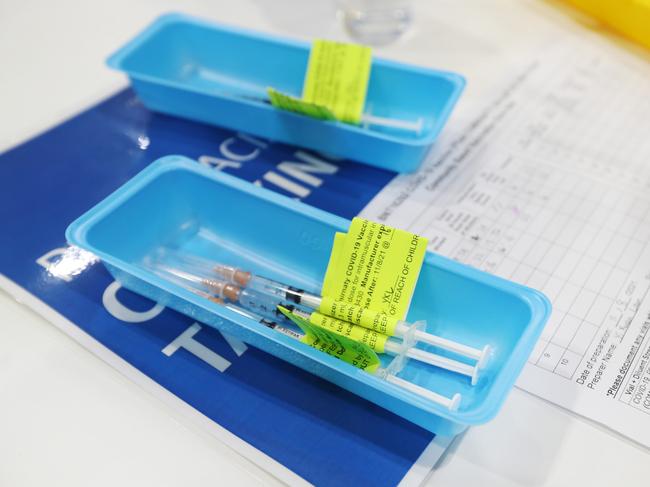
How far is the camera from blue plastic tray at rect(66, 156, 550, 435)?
0.42 m

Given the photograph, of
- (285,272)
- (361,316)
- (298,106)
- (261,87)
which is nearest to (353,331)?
(361,316)

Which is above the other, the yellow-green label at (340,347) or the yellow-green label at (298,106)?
the yellow-green label at (298,106)

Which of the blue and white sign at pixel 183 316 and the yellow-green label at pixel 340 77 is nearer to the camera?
the blue and white sign at pixel 183 316

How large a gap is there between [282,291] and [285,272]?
2.0 inches

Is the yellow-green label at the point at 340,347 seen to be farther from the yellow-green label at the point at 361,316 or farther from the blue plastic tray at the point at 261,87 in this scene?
the blue plastic tray at the point at 261,87

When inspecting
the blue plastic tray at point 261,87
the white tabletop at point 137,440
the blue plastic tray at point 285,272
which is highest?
the blue plastic tray at point 261,87

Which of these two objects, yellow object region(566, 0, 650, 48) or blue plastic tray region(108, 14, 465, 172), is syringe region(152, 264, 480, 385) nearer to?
blue plastic tray region(108, 14, 465, 172)

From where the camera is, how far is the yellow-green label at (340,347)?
418 mm

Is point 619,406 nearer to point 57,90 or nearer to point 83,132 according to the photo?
point 83,132

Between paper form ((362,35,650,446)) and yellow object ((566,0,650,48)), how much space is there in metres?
0.03

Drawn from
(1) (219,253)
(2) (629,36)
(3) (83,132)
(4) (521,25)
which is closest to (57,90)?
(3) (83,132)

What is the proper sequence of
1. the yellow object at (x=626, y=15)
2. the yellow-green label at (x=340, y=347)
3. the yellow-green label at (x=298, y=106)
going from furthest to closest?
the yellow object at (x=626, y=15) → the yellow-green label at (x=298, y=106) → the yellow-green label at (x=340, y=347)

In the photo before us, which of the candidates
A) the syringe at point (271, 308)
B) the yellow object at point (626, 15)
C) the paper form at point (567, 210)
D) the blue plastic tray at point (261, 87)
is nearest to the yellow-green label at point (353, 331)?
the syringe at point (271, 308)

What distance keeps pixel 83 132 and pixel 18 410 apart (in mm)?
363
